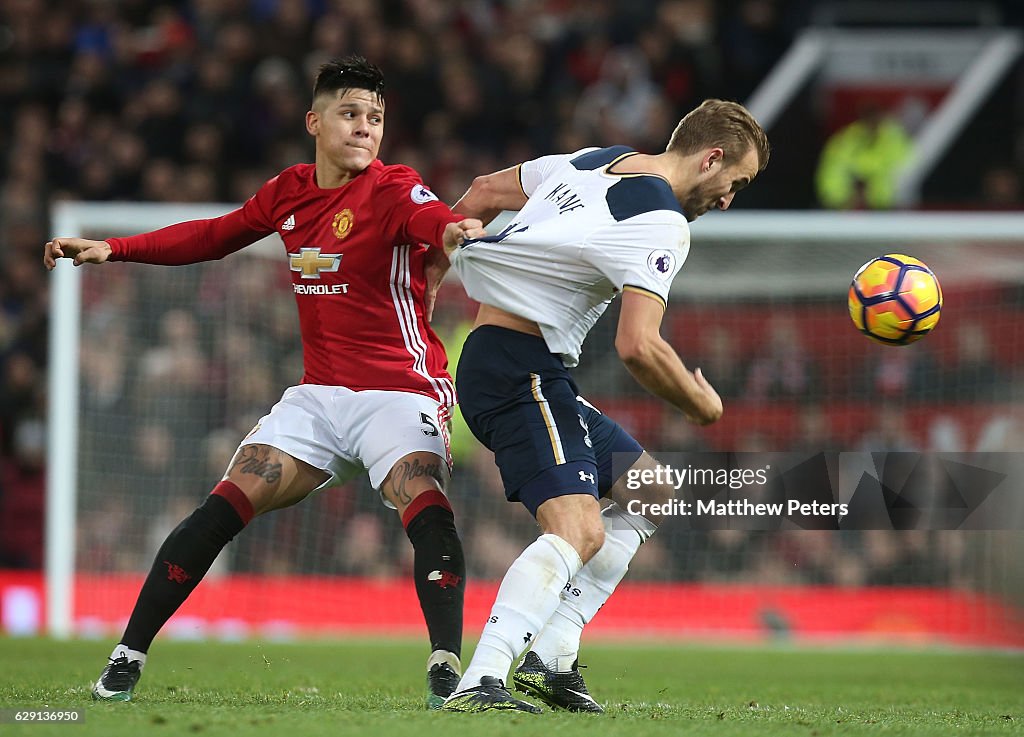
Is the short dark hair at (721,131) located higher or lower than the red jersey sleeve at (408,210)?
higher

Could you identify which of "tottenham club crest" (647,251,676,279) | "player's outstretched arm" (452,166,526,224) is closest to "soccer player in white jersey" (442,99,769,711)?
"tottenham club crest" (647,251,676,279)

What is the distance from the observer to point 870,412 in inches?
481

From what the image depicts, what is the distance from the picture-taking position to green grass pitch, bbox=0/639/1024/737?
14.5 feet

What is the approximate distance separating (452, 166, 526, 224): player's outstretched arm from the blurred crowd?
6147 mm

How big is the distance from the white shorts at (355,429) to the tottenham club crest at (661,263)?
3.86 feet

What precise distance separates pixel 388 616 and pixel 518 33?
6872mm

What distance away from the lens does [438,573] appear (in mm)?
5199

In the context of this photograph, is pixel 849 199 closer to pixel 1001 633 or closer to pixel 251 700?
pixel 1001 633

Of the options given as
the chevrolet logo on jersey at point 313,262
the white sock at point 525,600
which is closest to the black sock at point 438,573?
the white sock at point 525,600

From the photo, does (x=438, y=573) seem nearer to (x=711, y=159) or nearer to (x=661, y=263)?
(x=661, y=263)

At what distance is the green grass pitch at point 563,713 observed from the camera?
4.41 m

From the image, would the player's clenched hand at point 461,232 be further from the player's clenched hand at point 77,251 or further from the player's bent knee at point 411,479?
the player's clenched hand at point 77,251

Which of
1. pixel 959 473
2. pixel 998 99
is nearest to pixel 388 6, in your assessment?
pixel 998 99

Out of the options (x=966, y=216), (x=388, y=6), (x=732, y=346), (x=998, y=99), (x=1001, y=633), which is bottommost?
(x=1001, y=633)
